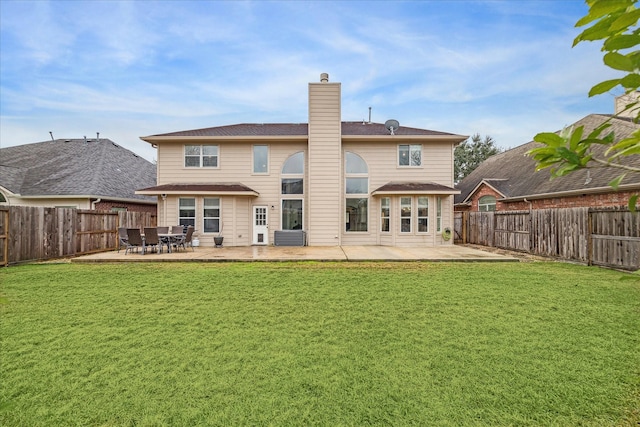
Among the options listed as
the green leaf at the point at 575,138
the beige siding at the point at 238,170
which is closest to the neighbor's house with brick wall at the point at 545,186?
the green leaf at the point at 575,138

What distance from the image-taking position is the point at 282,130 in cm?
1831

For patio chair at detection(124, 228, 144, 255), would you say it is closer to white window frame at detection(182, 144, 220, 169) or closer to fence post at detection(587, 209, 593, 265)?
white window frame at detection(182, 144, 220, 169)

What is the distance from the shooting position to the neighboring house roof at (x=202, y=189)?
1532 cm

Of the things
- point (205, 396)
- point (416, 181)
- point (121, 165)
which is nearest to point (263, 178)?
point (416, 181)

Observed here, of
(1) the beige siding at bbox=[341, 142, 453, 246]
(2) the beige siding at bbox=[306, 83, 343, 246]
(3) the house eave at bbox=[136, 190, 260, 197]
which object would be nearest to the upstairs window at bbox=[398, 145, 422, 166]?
(1) the beige siding at bbox=[341, 142, 453, 246]

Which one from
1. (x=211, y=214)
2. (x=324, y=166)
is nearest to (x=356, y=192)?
(x=324, y=166)

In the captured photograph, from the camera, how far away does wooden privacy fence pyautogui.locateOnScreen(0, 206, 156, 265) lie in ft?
33.4

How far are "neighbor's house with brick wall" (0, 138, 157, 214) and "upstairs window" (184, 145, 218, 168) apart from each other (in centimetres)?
480

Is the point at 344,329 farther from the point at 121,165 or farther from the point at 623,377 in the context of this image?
the point at 121,165

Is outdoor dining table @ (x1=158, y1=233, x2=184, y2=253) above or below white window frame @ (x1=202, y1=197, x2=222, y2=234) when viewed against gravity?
below

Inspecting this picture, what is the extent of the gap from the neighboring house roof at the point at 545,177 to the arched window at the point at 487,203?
2.98 ft

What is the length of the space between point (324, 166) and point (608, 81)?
51.5ft

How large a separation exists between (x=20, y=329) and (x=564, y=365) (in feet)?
22.8

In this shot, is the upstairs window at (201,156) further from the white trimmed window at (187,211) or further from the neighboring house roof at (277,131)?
the white trimmed window at (187,211)
